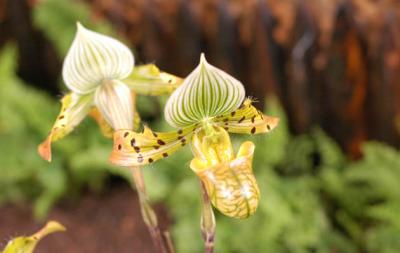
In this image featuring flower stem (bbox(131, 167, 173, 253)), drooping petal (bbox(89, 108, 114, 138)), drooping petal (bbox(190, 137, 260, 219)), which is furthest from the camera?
drooping petal (bbox(89, 108, 114, 138))

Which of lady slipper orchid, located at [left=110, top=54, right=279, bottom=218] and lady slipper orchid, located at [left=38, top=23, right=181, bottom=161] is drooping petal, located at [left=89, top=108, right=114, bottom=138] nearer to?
lady slipper orchid, located at [left=38, top=23, right=181, bottom=161]

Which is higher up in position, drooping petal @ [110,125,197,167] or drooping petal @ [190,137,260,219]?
drooping petal @ [110,125,197,167]

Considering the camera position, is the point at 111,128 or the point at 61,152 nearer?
the point at 111,128

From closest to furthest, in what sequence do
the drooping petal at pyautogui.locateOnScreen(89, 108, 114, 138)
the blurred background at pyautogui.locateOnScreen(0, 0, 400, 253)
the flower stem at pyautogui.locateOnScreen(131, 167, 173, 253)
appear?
the flower stem at pyautogui.locateOnScreen(131, 167, 173, 253), the drooping petal at pyautogui.locateOnScreen(89, 108, 114, 138), the blurred background at pyautogui.locateOnScreen(0, 0, 400, 253)

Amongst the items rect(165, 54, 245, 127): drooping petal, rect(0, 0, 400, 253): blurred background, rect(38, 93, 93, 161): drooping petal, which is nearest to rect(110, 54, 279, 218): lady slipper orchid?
rect(165, 54, 245, 127): drooping petal

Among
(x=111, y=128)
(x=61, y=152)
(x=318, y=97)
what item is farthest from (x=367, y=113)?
(x=111, y=128)

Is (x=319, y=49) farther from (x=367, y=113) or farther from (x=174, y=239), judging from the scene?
(x=174, y=239)
